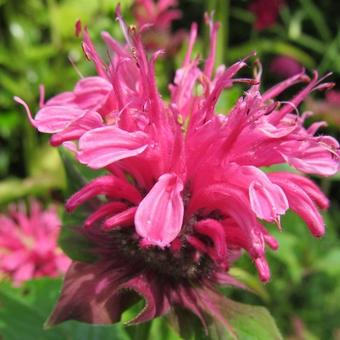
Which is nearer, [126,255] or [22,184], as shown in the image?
[126,255]

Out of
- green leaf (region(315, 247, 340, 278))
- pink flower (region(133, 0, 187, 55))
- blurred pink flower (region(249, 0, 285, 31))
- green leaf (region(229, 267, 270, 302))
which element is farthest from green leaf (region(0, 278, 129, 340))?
blurred pink flower (region(249, 0, 285, 31))

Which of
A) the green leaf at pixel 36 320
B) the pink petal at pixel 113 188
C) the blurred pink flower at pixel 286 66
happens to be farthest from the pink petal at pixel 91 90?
the blurred pink flower at pixel 286 66

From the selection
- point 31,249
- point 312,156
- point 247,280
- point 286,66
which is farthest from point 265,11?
point 312,156

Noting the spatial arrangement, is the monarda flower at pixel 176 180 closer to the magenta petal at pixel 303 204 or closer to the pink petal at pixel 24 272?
the magenta petal at pixel 303 204

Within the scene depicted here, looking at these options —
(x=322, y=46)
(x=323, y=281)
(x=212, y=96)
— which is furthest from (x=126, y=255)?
(x=322, y=46)

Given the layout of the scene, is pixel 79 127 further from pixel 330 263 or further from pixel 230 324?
pixel 330 263

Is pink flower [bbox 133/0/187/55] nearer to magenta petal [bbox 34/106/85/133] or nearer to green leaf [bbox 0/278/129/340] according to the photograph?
green leaf [bbox 0/278/129/340]

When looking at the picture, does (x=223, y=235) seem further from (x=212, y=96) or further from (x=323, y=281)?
(x=323, y=281)
